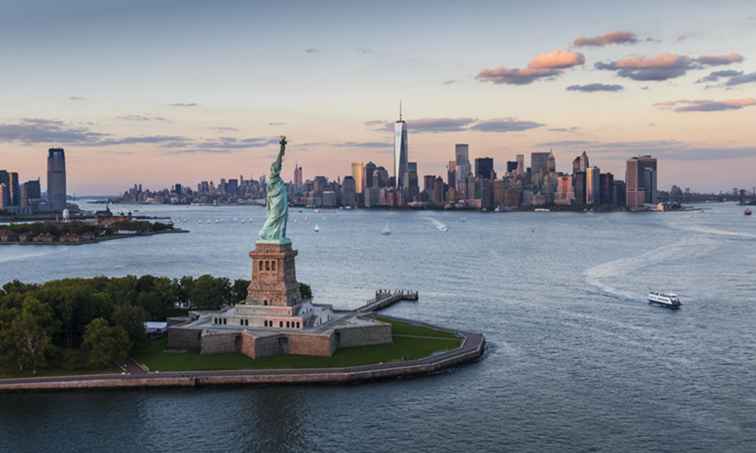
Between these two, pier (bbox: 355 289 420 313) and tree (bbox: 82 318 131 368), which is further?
pier (bbox: 355 289 420 313)

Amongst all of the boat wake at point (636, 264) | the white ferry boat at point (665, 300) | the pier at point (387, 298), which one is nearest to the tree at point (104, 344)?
the pier at point (387, 298)

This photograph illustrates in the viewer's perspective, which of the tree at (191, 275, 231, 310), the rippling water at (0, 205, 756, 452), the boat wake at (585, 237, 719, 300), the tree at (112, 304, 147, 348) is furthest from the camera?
the boat wake at (585, 237, 719, 300)

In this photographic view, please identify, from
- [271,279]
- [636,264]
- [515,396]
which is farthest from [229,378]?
[636,264]

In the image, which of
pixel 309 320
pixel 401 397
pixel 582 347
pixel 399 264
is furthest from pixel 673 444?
pixel 399 264

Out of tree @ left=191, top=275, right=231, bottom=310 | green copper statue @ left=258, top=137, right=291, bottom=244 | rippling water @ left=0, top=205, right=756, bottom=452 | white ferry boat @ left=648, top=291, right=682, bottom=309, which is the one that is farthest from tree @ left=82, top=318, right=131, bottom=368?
white ferry boat @ left=648, top=291, right=682, bottom=309

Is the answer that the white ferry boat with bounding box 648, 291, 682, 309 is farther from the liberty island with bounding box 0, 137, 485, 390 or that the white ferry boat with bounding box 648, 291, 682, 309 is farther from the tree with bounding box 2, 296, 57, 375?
the tree with bounding box 2, 296, 57, 375

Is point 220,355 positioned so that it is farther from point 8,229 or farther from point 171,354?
point 8,229
